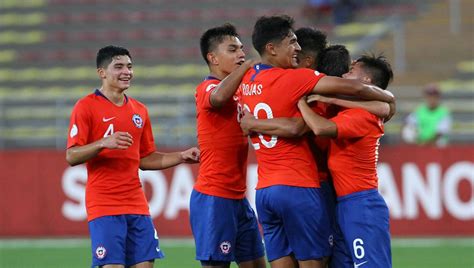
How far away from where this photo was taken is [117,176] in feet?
28.9

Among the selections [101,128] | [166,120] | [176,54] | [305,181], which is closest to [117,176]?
[101,128]

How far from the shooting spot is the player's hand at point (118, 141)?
8297 mm

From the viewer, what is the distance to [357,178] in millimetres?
7957

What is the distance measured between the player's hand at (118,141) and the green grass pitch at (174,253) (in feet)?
16.1

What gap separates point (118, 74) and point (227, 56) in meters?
0.94

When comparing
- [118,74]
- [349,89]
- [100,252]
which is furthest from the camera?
[118,74]

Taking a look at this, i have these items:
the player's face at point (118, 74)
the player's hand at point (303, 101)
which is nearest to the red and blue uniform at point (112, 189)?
the player's face at point (118, 74)

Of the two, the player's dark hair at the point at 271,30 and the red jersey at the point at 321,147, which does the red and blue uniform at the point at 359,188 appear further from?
the player's dark hair at the point at 271,30

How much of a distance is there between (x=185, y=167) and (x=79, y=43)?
9926 mm

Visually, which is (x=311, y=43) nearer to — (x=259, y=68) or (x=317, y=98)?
(x=259, y=68)

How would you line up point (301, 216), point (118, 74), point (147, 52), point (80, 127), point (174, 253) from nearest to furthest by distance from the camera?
point (301, 216) < point (80, 127) < point (118, 74) < point (174, 253) < point (147, 52)

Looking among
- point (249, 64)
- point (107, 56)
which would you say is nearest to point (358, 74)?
point (249, 64)

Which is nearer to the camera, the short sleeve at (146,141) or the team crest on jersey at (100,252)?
the team crest on jersey at (100,252)

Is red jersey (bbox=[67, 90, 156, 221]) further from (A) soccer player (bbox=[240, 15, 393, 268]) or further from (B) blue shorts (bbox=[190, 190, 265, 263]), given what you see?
(A) soccer player (bbox=[240, 15, 393, 268])
